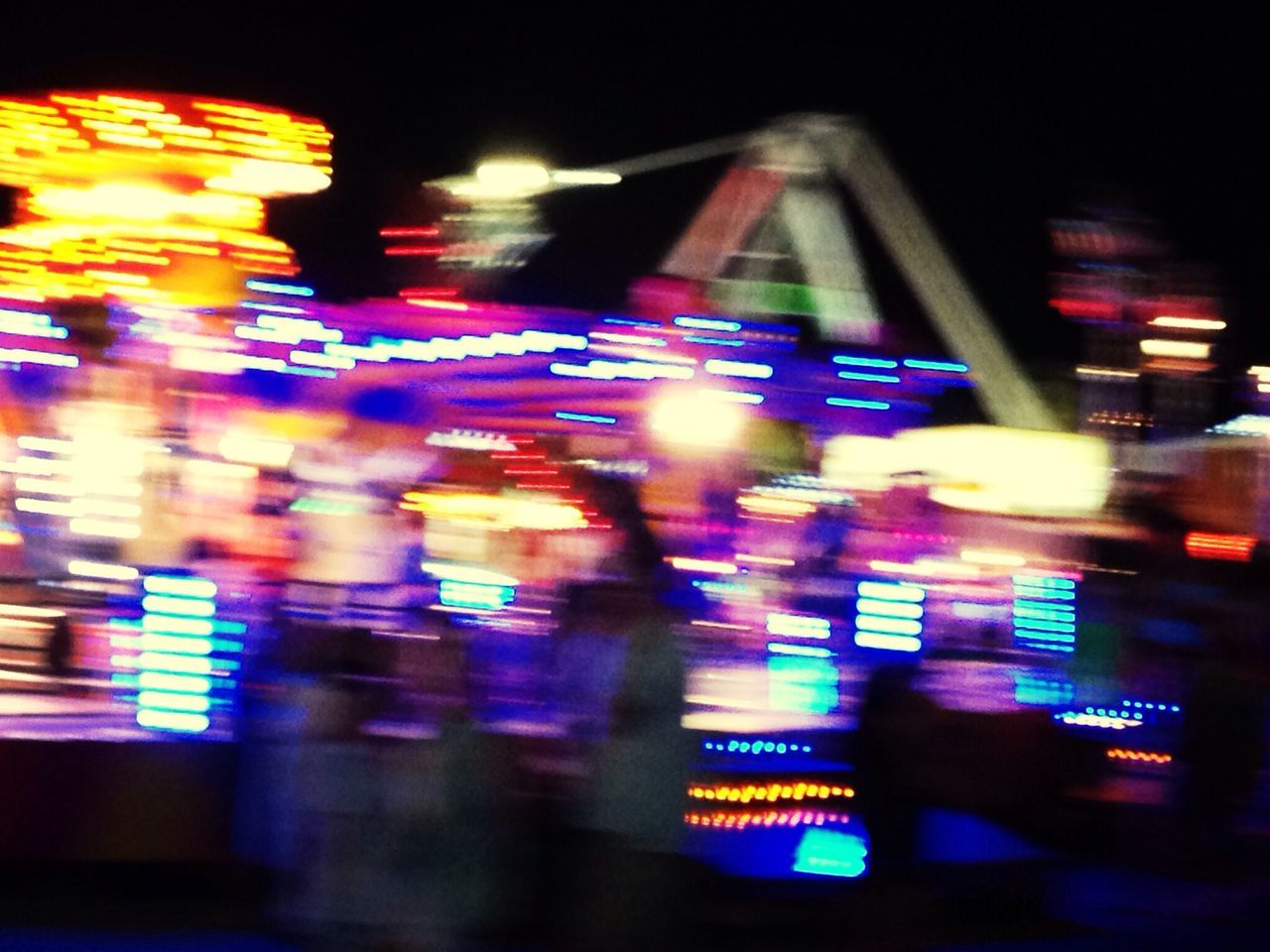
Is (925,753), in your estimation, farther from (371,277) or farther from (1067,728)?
(371,277)

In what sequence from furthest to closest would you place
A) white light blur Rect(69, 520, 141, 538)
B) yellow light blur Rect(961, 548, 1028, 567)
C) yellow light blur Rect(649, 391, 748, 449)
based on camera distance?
yellow light blur Rect(961, 548, 1028, 567), yellow light blur Rect(649, 391, 748, 449), white light blur Rect(69, 520, 141, 538)

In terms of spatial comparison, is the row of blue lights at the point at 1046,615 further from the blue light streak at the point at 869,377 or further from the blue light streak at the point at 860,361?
the blue light streak at the point at 860,361

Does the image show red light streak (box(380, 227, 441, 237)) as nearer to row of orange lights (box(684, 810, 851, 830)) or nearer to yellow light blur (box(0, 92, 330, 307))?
yellow light blur (box(0, 92, 330, 307))

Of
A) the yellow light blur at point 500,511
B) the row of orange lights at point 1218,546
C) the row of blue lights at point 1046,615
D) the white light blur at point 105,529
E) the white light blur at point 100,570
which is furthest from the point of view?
the yellow light blur at point 500,511

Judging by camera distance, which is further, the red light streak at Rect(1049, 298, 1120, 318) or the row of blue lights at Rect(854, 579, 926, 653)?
the red light streak at Rect(1049, 298, 1120, 318)

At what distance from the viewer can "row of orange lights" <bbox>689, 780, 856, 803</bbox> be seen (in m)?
8.85

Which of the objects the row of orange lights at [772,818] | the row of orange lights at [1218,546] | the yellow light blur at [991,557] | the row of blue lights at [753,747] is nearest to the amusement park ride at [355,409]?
the yellow light blur at [991,557]

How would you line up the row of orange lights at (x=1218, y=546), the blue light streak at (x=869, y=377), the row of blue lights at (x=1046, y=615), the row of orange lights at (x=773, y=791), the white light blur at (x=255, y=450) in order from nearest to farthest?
the row of orange lights at (x=773, y=791)
the row of orange lights at (x=1218, y=546)
the white light blur at (x=255, y=450)
the row of blue lights at (x=1046, y=615)
the blue light streak at (x=869, y=377)

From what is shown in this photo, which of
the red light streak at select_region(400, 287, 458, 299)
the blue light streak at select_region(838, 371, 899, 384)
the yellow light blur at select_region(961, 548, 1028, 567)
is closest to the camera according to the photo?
the red light streak at select_region(400, 287, 458, 299)

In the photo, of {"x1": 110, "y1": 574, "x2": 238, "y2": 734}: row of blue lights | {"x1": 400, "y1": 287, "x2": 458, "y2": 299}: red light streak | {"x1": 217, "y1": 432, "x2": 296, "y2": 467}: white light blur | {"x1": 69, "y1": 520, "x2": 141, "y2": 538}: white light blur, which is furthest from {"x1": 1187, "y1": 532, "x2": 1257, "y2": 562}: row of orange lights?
{"x1": 69, "y1": 520, "x2": 141, "y2": 538}: white light blur

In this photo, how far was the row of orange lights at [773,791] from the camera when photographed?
885cm

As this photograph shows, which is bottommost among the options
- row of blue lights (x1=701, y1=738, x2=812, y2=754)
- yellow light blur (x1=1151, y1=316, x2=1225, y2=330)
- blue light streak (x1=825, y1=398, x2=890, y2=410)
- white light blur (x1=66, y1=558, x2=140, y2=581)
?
row of blue lights (x1=701, y1=738, x2=812, y2=754)

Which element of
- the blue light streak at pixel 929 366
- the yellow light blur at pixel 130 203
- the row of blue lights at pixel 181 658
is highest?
the blue light streak at pixel 929 366

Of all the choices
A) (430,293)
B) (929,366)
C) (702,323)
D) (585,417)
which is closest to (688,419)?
(585,417)
